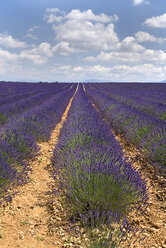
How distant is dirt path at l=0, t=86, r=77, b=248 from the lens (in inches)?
70.4

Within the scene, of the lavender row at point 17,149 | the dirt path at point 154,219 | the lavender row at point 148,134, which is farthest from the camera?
the lavender row at point 148,134

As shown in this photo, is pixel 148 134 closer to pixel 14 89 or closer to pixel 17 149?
pixel 17 149

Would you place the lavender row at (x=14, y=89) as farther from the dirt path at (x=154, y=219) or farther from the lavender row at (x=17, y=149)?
the dirt path at (x=154, y=219)

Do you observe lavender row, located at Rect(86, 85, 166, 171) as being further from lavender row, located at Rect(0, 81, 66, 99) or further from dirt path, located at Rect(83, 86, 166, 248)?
lavender row, located at Rect(0, 81, 66, 99)

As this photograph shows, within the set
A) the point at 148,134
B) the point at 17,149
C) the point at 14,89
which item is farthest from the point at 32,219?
the point at 14,89

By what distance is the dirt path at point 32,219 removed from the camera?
1.79m

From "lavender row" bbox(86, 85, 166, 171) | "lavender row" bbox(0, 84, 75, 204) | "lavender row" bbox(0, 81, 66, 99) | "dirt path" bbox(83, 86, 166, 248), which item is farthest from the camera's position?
"lavender row" bbox(0, 81, 66, 99)

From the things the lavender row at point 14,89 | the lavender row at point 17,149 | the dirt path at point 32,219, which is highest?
the lavender row at point 14,89

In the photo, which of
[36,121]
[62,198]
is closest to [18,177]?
[62,198]

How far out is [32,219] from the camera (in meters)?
2.11

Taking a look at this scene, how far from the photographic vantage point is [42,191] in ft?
8.86

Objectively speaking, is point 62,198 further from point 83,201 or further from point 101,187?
point 101,187

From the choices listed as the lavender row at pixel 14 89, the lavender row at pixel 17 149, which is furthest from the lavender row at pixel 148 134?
the lavender row at pixel 14 89

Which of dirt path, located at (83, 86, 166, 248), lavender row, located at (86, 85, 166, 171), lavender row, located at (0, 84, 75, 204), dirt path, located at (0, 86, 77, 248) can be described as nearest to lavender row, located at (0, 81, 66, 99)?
lavender row, located at (0, 84, 75, 204)
